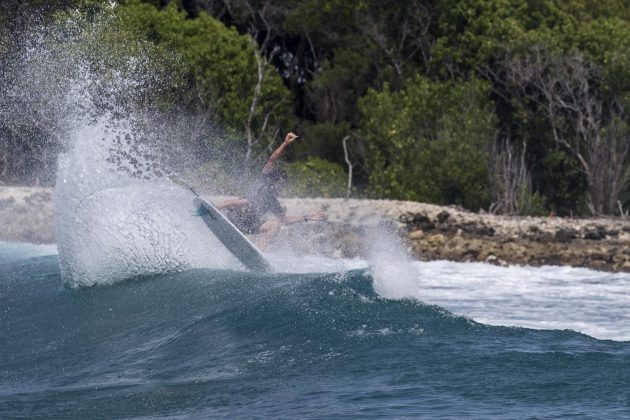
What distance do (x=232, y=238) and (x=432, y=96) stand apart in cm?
1637

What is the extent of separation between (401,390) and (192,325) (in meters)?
2.99

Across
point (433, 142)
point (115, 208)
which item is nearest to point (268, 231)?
point (115, 208)

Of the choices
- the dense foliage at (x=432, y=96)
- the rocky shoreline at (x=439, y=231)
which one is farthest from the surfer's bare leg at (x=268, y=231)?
the dense foliage at (x=432, y=96)

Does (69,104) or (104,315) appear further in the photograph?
(69,104)

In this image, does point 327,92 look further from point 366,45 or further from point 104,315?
point 104,315

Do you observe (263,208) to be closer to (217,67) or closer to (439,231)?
(439,231)

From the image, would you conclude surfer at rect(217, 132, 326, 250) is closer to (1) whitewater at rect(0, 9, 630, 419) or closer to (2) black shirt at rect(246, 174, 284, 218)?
(2) black shirt at rect(246, 174, 284, 218)

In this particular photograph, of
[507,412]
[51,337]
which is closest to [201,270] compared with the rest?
[51,337]

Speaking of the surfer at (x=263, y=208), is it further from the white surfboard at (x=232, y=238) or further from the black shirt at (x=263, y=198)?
the white surfboard at (x=232, y=238)

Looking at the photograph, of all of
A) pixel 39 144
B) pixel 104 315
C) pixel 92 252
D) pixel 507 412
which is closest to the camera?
pixel 507 412

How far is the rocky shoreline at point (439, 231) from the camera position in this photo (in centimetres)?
2202

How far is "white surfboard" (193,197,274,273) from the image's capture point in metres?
14.1

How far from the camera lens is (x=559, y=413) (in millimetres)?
9086

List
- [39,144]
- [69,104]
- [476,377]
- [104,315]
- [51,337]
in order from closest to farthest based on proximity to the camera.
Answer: [476,377] → [51,337] → [104,315] → [69,104] → [39,144]
